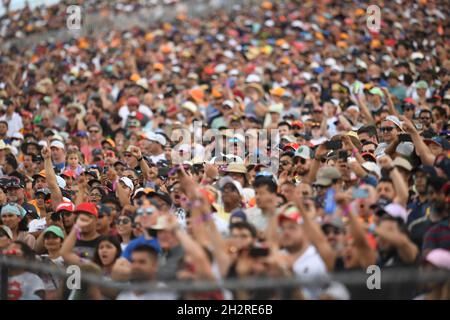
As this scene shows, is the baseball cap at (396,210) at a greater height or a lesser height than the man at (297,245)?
greater

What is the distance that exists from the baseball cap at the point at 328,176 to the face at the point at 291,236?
5.64 ft

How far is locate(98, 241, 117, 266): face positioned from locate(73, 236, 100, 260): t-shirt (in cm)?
23

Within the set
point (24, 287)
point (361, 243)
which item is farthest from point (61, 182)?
point (361, 243)

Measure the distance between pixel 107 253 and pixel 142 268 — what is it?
1189mm

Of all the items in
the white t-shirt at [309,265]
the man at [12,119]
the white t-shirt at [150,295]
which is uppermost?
the man at [12,119]

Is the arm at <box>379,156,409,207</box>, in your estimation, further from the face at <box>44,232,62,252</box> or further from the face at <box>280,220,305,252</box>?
the face at <box>44,232,62,252</box>

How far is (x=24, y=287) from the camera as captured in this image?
787cm

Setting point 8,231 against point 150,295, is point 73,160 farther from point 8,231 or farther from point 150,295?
point 150,295

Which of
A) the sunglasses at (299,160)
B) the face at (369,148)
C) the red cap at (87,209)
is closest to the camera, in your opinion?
A: the red cap at (87,209)

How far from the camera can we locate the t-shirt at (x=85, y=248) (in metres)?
9.05

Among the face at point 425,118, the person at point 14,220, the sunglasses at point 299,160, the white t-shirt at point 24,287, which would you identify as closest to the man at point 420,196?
the sunglasses at point 299,160

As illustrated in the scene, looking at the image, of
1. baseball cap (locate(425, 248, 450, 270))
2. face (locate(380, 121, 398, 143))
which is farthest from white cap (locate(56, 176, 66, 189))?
baseball cap (locate(425, 248, 450, 270))

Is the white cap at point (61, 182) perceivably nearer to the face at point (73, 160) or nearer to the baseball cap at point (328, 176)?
the face at point (73, 160)

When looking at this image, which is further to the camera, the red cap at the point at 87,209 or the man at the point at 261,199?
the red cap at the point at 87,209
